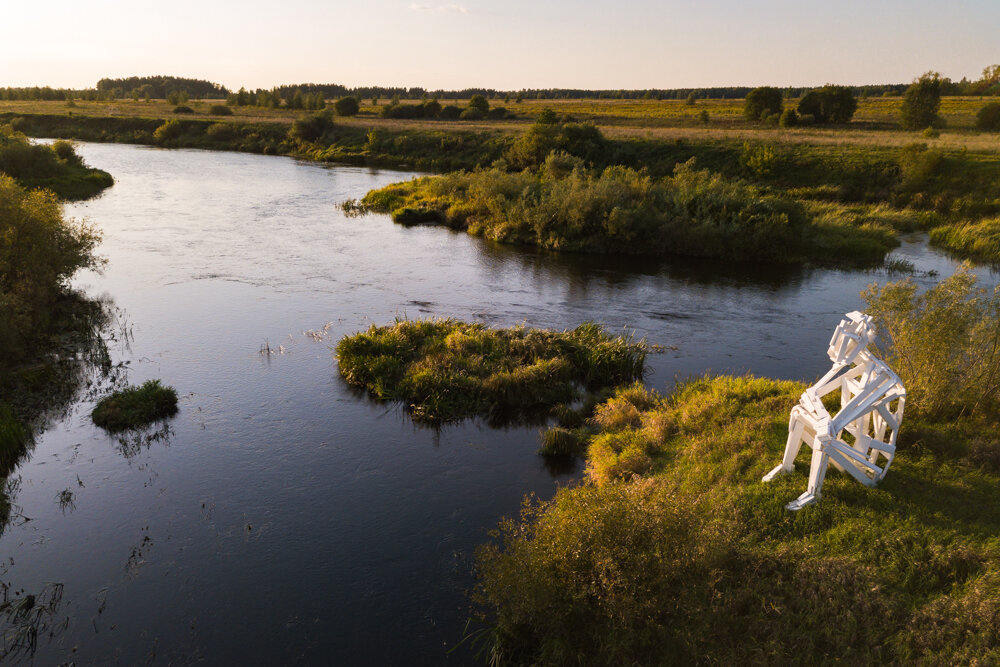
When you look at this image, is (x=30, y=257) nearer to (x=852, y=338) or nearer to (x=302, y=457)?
(x=302, y=457)

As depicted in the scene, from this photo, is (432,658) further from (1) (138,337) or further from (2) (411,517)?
(1) (138,337)

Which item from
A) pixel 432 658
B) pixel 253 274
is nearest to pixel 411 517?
pixel 432 658

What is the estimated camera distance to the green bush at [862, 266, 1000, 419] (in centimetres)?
1148

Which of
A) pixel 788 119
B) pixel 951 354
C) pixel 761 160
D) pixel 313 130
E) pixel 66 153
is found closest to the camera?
pixel 951 354

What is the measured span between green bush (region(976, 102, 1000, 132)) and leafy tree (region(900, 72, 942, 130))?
3874 mm

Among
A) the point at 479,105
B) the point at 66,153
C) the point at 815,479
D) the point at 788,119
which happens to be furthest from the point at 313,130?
the point at 815,479

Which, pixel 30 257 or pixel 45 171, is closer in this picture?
pixel 30 257

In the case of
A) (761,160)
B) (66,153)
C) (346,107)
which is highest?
(346,107)

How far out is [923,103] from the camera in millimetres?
62062

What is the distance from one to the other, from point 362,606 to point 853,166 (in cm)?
4840

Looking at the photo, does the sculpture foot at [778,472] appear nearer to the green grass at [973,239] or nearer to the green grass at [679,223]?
the green grass at [679,223]

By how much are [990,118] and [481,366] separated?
66912 mm

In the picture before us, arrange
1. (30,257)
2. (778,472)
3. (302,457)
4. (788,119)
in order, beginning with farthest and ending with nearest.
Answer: (788,119)
(30,257)
(302,457)
(778,472)

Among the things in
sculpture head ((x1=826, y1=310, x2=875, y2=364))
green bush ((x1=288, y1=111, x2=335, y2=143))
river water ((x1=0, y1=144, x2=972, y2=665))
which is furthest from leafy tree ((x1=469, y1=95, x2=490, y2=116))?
sculpture head ((x1=826, y1=310, x2=875, y2=364))
